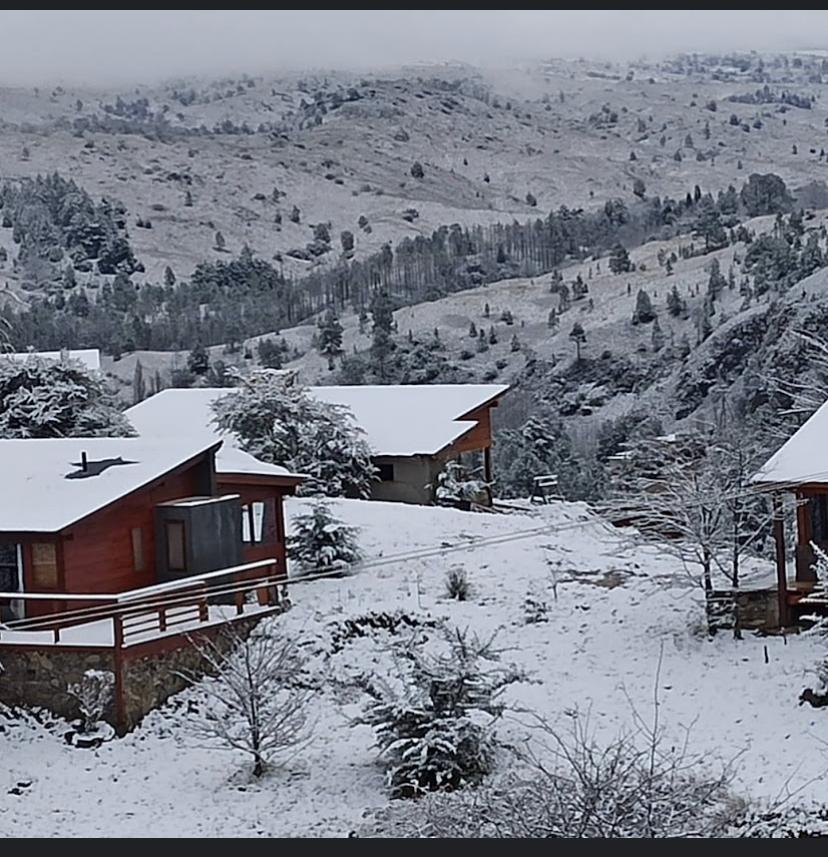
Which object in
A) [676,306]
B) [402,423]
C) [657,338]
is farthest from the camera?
[676,306]

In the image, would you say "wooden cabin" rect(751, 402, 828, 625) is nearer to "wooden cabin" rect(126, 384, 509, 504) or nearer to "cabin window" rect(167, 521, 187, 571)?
"cabin window" rect(167, 521, 187, 571)

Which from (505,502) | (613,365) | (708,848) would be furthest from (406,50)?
(708,848)

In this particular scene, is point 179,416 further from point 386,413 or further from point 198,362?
point 198,362

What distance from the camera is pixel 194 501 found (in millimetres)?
24453

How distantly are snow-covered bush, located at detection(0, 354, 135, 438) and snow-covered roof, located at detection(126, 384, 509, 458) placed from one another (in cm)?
286

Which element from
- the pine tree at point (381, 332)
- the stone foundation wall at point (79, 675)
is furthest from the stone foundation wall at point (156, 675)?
the pine tree at point (381, 332)

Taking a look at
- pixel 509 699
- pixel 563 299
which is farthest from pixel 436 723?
pixel 563 299

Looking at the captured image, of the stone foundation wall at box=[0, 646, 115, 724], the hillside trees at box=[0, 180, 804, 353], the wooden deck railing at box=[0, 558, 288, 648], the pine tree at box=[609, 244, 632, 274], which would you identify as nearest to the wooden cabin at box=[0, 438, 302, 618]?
the wooden deck railing at box=[0, 558, 288, 648]

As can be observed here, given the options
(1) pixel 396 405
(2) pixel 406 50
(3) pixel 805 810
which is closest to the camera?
(3) pixel 805 810

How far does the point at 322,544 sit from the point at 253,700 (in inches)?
296

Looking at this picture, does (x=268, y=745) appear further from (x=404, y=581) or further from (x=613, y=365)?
(x=613, y=365)

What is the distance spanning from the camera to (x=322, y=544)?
26750 mm

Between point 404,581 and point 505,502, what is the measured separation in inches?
670

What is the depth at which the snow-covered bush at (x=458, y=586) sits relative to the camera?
2533cm
